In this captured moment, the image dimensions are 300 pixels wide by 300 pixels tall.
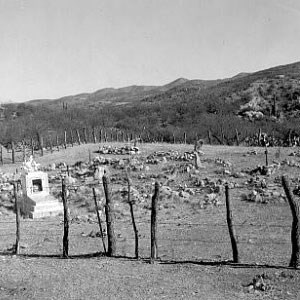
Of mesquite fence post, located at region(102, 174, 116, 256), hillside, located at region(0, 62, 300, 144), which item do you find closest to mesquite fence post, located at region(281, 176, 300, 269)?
mesquite fence post, located at region(102, 174, 116, 256)

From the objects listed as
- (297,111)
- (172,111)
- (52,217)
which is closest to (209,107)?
(172,111)

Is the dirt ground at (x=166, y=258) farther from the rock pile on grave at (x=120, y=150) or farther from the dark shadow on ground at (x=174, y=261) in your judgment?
the rock pile on grave at (x=120, y=150)

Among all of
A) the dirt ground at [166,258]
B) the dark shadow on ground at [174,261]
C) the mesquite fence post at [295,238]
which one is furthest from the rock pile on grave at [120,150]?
the mesquite fence post at [295,238]

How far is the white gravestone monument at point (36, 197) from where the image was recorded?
953 inches

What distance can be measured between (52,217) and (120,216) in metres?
3.72

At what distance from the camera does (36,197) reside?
81.5 feet

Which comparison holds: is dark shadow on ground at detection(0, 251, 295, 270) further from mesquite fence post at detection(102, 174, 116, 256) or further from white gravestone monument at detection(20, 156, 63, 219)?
white gravestone monument at detection(20, 156, 63, 219)

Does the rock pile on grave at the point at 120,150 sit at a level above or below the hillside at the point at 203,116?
below

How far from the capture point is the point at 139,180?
3231 centimetres

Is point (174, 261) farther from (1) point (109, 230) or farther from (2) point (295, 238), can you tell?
(2) point (295, 238)

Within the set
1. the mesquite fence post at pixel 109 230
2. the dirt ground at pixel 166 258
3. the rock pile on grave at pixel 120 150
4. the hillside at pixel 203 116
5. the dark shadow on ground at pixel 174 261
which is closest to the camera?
the dirt ground at pixel 166 258

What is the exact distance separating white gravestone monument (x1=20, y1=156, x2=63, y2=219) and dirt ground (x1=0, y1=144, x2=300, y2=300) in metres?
0.82

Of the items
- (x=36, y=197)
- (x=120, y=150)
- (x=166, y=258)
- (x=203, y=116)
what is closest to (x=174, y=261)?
(x=166, y=258)

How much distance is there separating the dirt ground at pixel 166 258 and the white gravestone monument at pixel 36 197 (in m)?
0.82
